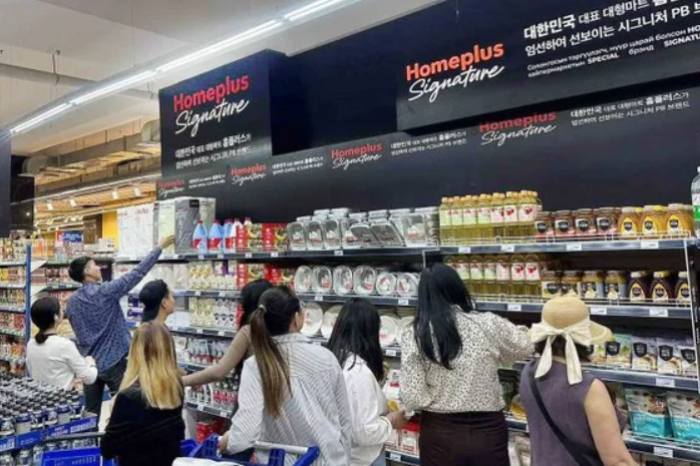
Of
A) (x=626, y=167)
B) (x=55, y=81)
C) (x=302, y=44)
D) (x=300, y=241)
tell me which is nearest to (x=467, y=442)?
(x=626, y=167)

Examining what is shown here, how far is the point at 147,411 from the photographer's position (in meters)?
2.78

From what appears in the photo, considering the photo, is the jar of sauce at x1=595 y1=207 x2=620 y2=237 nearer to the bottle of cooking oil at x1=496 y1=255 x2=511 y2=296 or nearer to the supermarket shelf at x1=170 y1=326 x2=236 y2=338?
the bottle of cooking oil at x1=496 y1=255 x2=511 y2=296

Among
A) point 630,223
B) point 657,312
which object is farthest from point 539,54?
point 657,312

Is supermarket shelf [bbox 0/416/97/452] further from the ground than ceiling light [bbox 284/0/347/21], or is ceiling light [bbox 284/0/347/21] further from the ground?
ceiling light [bbox 284/0/347/21]

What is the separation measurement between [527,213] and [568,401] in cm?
164

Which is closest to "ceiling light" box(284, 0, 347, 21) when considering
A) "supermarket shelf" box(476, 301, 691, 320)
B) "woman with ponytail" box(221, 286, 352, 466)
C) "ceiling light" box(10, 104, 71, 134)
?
"supermarket shelf" box(476, 301, 691, 320)

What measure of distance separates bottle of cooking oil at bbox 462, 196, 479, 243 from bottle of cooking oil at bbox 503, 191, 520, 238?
212 millimetres

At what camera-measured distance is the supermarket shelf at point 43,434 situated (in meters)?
2.90

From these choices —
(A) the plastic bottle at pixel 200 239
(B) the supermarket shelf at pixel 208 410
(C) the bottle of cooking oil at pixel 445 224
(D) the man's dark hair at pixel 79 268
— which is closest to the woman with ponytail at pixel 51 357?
(D) the man's dark hair at pixel 79 268

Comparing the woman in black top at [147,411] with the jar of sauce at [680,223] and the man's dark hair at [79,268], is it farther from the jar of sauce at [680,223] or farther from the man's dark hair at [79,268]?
the man's dark hair at [79,268]

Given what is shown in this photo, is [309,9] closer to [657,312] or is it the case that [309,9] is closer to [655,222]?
[655,222]

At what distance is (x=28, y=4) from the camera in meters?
6.68

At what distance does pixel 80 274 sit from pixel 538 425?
4584 millimetres

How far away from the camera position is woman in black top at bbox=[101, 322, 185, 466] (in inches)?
108
